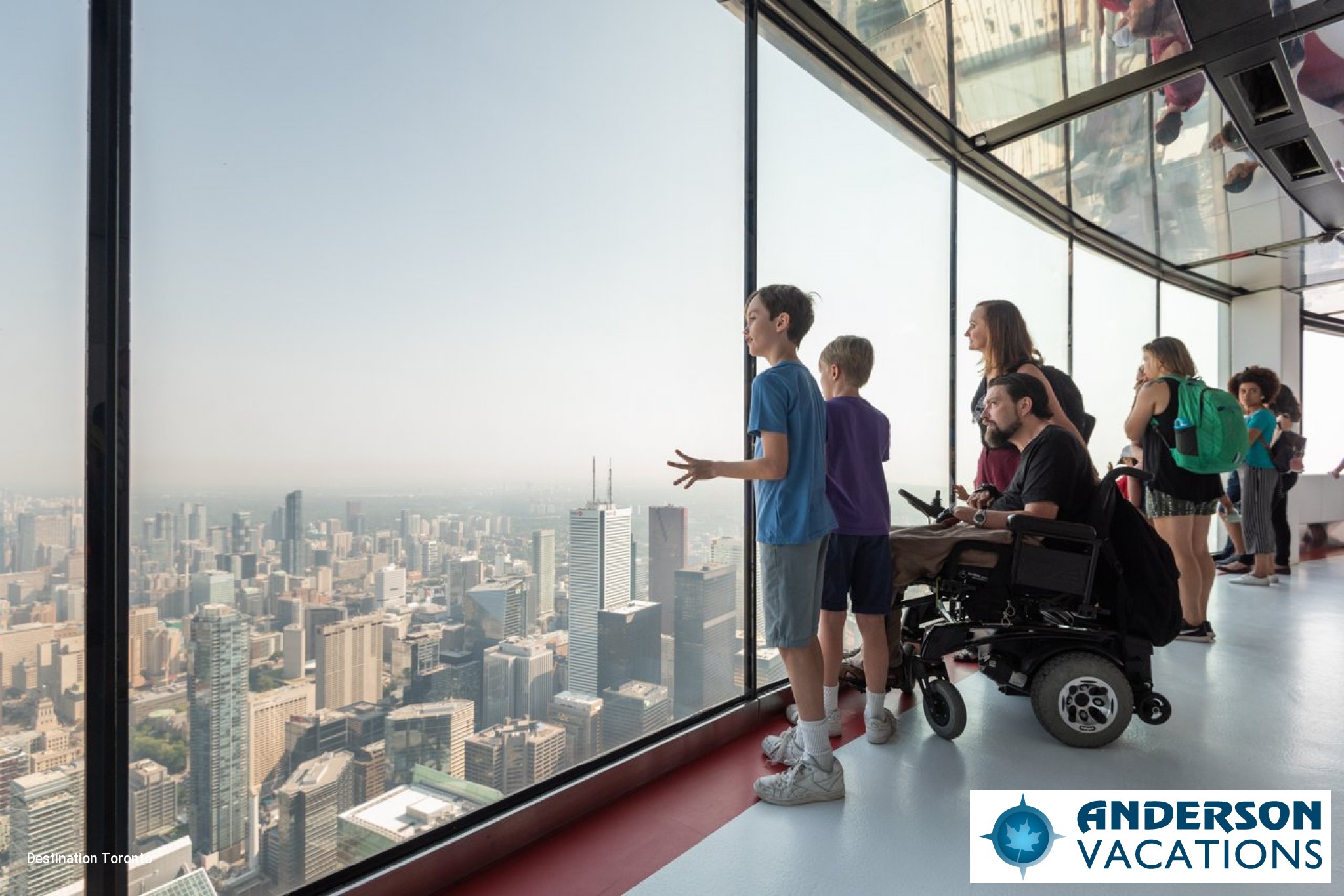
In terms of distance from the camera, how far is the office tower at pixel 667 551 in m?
1.94

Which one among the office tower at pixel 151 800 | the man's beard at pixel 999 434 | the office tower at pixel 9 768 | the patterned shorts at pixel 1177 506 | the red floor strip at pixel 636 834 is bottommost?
the red floor strip at pixel 636 834

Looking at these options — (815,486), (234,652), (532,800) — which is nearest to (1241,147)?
(815,486)

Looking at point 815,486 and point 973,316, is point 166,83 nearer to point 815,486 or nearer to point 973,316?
point 815,486

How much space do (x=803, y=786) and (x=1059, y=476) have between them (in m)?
1.27

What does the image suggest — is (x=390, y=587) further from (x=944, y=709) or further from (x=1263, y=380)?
(x=1263, y=380)

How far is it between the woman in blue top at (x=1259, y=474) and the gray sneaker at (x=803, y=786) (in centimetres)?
470

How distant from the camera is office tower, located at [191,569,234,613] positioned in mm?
1082

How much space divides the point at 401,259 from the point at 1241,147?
182 inches

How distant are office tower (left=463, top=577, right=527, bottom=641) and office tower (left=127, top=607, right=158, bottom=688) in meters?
0.56

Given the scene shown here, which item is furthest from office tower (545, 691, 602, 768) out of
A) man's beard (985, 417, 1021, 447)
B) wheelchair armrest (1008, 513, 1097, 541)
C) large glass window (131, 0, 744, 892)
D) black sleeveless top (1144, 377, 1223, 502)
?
black sleeveless top (1144, 377, 1223, 502)

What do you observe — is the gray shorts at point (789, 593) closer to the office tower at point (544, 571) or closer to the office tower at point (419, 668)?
the office tower at point (544, 571)

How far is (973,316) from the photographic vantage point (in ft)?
7.88

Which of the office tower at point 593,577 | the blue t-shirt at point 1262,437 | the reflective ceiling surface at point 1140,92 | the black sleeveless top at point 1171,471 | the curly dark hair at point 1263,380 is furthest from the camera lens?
the blue t-shirt at point 1262,437

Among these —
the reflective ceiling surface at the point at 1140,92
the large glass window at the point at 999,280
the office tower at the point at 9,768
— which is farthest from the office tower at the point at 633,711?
the reflective ceiling surface at the point at 1140,92
